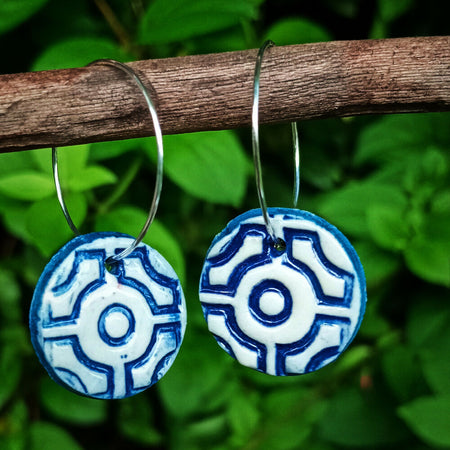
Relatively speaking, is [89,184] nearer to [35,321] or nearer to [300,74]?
[35,321]

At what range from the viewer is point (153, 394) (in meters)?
1.39

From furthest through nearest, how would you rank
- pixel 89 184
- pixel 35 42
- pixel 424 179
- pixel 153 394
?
pixel 153 394 < pixel 35 42 < pixel 424 179 < pixel 89 184

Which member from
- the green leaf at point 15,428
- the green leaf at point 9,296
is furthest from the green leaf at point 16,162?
the green leaf at point 15,428

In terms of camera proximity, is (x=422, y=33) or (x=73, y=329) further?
(x=422, y=33)

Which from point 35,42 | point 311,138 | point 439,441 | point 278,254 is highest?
point 35,42

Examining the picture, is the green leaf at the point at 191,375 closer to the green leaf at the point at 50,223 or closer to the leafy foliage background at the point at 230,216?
the leafy foliage background at the point at 230,216

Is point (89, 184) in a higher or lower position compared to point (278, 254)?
higher

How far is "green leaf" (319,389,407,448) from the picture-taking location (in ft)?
3.78

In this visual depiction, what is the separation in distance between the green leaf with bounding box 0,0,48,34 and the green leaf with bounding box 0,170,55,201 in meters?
0.23

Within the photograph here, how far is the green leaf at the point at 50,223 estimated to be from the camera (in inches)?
33.0

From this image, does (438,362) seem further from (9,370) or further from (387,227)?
(9,370)

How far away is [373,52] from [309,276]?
0.84ft

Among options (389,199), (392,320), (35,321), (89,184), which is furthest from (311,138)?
(35,321)

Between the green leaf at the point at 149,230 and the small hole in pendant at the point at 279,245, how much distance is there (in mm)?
241
